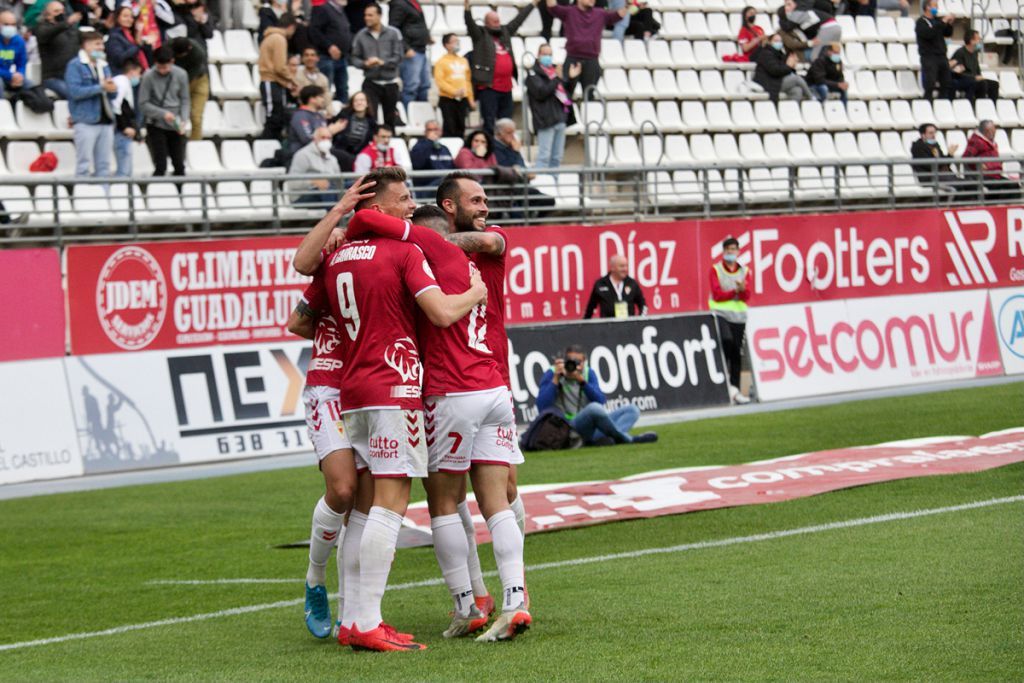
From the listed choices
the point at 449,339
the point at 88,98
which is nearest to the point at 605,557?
the point at 449,339

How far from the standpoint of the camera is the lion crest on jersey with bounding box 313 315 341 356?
833cm

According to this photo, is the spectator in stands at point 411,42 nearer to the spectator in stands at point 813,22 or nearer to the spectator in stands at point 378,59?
the spectator in stands at point 378,59

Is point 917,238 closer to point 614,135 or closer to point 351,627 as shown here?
point 614,135

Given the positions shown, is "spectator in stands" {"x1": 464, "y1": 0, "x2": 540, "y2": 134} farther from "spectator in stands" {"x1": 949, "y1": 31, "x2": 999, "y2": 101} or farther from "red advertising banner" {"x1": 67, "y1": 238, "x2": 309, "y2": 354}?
"spectator in stands" {"x1": 949, "y1": 31, "x2": 999, "y2": 101}

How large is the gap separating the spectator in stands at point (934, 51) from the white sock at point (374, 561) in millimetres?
26526

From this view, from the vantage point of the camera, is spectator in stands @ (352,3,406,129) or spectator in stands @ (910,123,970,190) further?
spectator in stands @ (910,123,970,190)

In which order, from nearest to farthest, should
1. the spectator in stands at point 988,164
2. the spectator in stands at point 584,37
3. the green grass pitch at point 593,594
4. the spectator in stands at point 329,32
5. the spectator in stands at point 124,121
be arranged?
1. the green grass pitch at point 593,594
2. the spectator in stands at point 124,121
3. the spectator in stands at point 329,32
4. the spectator in stands at point 584,37
5. the spectator in stands at point 988,164

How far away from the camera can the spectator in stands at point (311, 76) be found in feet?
73.1

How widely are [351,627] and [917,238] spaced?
64.0ft

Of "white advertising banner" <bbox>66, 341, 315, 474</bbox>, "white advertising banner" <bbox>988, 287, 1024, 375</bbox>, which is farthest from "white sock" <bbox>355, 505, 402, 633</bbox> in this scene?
"white advertising banner" <bbox>988, 287, 1024, 375</bbox>

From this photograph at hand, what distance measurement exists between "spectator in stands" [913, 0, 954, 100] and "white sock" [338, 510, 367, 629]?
26.3 meters

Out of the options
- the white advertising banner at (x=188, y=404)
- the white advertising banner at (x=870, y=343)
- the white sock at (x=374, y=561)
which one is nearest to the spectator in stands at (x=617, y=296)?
the white advertising banner at (x=870, y=343)

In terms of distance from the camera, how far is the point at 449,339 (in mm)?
7949

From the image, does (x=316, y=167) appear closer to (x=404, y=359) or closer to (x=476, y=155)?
(x=476, y=155)
